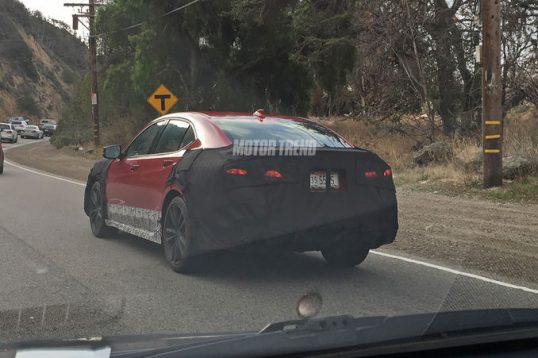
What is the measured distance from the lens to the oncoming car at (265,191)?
19.7 ft

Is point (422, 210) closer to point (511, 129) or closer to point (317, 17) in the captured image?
point (511, 129)

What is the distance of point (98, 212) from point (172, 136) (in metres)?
2.24

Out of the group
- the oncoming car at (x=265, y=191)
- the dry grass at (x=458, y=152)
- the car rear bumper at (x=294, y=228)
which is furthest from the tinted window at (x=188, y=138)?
the dry grass at (x=458, y=152)

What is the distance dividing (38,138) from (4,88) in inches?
1225

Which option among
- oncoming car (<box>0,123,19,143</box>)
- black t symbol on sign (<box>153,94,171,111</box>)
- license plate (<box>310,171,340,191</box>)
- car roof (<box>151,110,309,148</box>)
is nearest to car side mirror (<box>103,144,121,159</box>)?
car roof (<box>151,110,309,148</box>)

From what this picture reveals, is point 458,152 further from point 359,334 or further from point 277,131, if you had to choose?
point 359,334

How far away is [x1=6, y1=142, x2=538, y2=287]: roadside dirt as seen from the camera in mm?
7387

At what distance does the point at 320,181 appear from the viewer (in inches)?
245

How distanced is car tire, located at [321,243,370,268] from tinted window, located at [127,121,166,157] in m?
2.48

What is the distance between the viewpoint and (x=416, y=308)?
18.3 feet

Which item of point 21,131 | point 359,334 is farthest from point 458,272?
point 21,131

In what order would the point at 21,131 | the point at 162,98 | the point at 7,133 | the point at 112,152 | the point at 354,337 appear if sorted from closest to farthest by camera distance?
the point at 354,337 < the point at 112,152 < the point at 162,98 < the point at 7,133 < the point at 21,131

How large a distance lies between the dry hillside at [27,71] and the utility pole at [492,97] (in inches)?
3061

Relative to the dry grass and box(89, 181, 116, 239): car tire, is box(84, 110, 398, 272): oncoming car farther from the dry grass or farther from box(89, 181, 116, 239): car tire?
the dry grass
